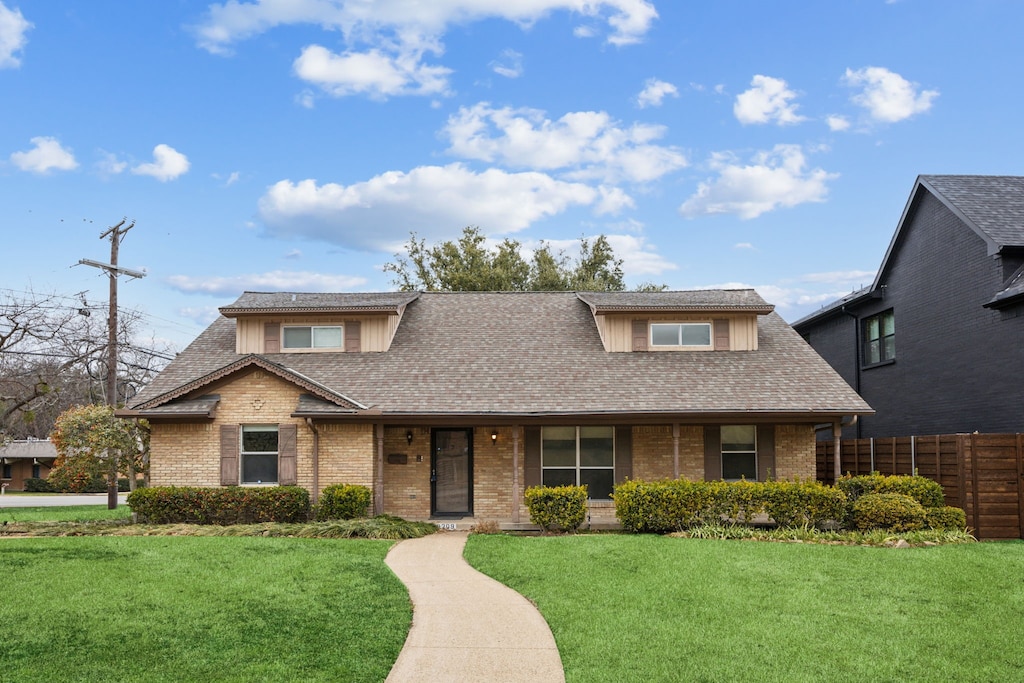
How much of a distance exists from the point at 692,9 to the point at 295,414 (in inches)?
484

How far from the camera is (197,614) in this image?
930 centimetres

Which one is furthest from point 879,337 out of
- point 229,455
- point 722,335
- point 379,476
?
point 229,455

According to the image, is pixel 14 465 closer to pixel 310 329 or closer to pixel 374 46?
pixel 310 329

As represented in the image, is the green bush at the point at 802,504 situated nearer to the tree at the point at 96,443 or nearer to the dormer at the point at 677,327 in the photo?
the dormer at the point at 677,327

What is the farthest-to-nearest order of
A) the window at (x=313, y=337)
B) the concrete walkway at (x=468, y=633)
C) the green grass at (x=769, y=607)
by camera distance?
the window at (x=313, y=337)
the green grass at (x=769, y=607)
the concrete walkway at (x=468, y=633)

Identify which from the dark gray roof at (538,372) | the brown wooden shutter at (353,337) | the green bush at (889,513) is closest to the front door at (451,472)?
the dark gray roof at (538,372)

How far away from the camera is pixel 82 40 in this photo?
59.4 feet

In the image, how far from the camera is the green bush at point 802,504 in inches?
634

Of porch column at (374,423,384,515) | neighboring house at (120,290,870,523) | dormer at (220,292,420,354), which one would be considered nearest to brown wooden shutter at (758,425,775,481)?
neighboring house at (120,290,870,523)

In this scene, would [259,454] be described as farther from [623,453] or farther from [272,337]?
[623,453]

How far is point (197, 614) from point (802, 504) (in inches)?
448

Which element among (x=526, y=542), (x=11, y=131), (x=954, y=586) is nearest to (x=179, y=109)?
(x=11, y=131)

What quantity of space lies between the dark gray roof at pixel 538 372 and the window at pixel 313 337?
1.18ft

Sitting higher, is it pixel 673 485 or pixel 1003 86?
pixel 1003 86
